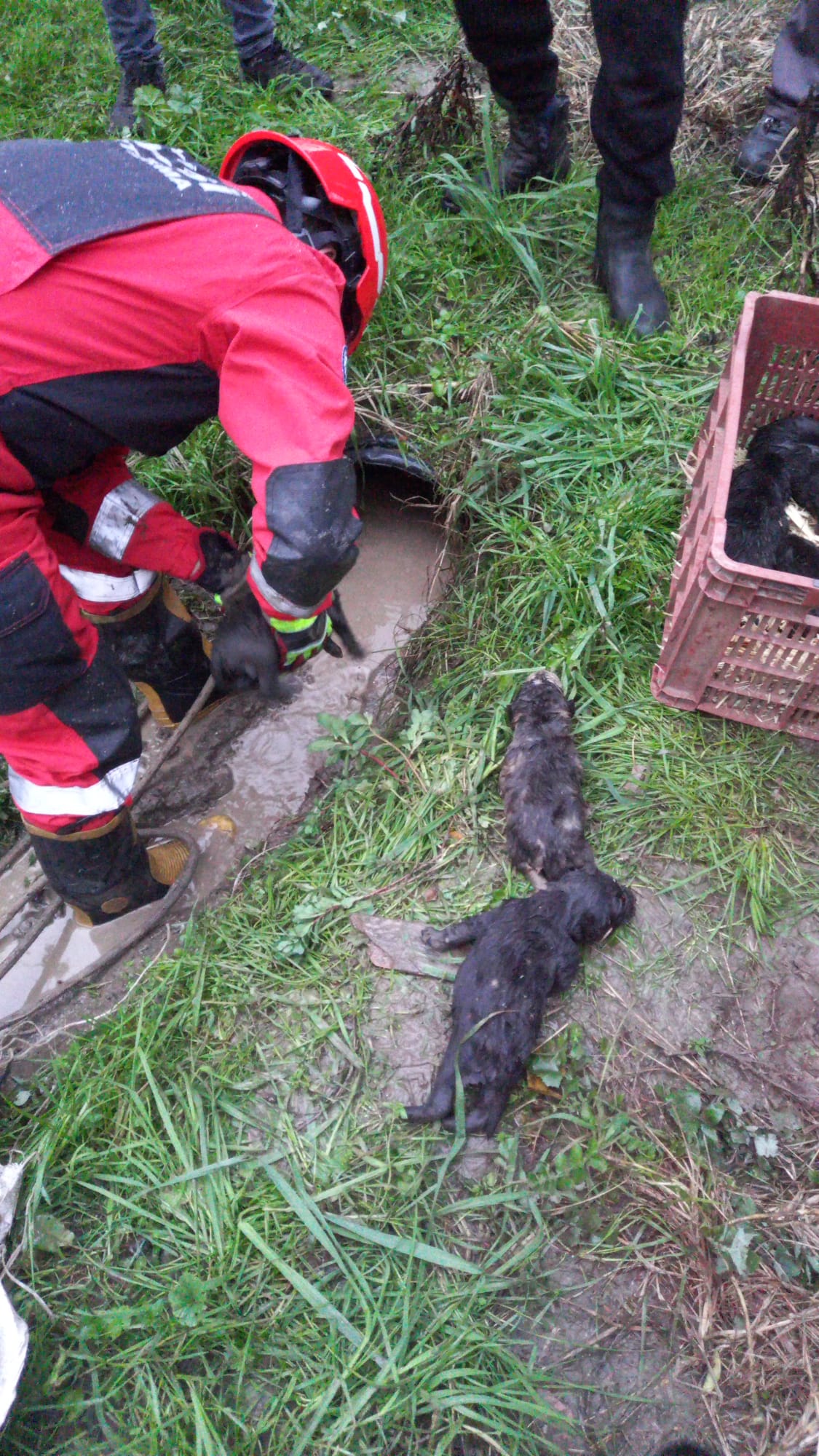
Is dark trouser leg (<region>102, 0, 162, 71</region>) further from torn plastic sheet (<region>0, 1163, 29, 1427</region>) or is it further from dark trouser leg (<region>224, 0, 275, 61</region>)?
torn plastic sheet (<region>0, 1163, 29, 1427</region>)

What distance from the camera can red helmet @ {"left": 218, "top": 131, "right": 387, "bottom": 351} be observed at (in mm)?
2441

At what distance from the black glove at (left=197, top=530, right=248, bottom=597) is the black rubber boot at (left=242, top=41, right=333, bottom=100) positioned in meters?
3.04

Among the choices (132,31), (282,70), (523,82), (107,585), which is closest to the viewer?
(107,585)

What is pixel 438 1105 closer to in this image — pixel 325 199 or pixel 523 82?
pixel 325 199

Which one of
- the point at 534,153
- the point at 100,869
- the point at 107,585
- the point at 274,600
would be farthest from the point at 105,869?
the point at 534,153

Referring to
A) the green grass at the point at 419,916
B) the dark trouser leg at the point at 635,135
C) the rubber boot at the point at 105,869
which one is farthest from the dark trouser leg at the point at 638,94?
the rubber boot at the point at 105,869

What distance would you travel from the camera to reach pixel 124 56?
4.78 m

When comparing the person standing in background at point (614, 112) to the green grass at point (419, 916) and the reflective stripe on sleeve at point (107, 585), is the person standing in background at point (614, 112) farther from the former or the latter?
the reflective stripe on sleeve at point (107, 585)

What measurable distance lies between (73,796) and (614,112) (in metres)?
2.98

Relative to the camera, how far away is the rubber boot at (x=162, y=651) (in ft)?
11.1

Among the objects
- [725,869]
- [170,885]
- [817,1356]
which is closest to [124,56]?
[170,885]

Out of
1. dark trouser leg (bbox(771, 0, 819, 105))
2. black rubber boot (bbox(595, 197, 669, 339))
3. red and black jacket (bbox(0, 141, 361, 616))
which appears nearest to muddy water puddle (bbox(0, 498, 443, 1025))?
black rubber boot (bbox(595, 197, 669, 339))

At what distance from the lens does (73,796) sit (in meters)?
2.66

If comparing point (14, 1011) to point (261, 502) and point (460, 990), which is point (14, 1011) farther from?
point (261, 502)
